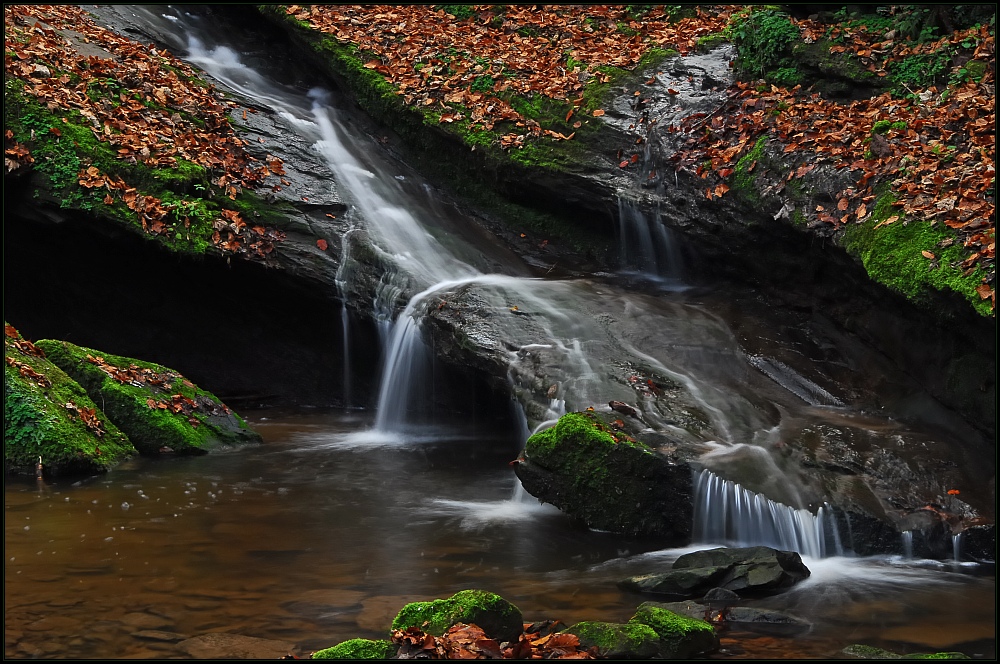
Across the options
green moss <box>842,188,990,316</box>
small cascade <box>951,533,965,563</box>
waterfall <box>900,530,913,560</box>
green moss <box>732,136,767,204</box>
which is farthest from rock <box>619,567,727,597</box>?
green moss <box>732,136,767,204</box>

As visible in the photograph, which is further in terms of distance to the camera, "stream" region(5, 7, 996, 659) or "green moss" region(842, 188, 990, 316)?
"green moss" region(842, 188, 990, 316)

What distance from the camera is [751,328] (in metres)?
8.62

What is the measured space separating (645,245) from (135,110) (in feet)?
21.3

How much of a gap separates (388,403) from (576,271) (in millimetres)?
2720

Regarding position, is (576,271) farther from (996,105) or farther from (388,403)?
(996,105)

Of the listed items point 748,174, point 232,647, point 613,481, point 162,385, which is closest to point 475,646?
point 232,647

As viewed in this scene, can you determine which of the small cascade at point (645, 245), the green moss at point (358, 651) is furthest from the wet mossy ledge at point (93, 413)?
the small cascade at point (645, 245)

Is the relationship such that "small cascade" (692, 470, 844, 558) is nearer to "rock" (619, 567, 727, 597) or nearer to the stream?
the stream

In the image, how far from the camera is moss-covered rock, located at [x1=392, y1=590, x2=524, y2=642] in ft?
14.2

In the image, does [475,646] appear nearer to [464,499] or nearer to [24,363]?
[464,499]

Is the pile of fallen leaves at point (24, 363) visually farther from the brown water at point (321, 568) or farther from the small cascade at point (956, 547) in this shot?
the small cascade at point (956, 547)

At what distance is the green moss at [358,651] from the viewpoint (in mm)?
3969

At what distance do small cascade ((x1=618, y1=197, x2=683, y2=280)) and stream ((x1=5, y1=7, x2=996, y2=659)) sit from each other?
0.03 metres

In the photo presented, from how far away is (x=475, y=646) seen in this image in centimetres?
415
